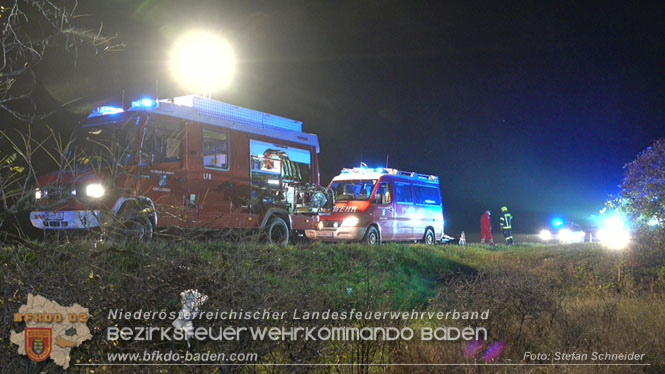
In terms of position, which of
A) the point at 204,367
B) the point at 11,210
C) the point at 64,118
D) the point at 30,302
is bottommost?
the point at 204,367

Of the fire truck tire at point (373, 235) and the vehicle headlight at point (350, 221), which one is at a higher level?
the vehicle headlight at point (350, 221)

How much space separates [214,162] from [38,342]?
7801mm

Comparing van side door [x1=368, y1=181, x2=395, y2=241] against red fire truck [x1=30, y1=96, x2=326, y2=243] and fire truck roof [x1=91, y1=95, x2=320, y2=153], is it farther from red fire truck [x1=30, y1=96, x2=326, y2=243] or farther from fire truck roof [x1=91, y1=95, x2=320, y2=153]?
fire truck roof [x1=91, y1=95, x2=320, y2=153]

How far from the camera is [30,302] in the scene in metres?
4.09

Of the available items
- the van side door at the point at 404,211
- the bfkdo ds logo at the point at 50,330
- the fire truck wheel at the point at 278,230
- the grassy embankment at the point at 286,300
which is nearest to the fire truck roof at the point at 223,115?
the fire truck wheel at the point at 278,230

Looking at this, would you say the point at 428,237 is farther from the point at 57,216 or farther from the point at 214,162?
the point at 57,216

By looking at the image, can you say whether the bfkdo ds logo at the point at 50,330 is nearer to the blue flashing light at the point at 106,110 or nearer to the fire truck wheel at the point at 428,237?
the blue flashing light at the point at 106,110

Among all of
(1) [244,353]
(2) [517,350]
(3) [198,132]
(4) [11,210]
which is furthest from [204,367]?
(3) [198,132]

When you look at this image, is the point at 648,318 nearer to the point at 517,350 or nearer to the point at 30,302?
the point at 517,350

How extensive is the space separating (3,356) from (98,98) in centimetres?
1208

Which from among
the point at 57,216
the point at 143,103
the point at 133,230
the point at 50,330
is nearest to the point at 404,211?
the point at 143,103

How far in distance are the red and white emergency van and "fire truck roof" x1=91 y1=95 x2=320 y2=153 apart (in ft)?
8.05

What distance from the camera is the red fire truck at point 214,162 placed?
9.85 m

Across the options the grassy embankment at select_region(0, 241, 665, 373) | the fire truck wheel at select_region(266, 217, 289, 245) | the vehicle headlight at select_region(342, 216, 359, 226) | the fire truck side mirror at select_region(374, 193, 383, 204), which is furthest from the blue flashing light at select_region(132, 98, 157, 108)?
the fire truck side mirror at select_region(374, 193, 383, 204)
